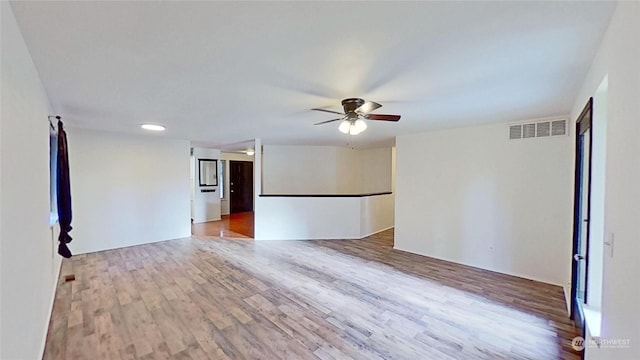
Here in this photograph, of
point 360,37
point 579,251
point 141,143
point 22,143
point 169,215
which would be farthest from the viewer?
point 169,215

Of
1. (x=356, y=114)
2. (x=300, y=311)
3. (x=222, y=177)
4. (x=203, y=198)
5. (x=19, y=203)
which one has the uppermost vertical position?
(x=356, y=114)

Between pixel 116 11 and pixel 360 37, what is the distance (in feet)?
4.04

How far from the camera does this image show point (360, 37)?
64.0 inches

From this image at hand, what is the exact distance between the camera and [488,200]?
13.9 ft

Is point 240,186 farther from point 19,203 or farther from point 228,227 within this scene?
point 19,203

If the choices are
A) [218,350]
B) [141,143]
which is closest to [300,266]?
[218,350]

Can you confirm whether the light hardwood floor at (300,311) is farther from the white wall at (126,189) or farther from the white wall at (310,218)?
the white wall at (310,218)

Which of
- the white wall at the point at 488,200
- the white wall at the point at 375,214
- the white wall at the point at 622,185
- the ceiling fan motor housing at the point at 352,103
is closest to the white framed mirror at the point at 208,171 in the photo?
the white wall at the point at 375,214

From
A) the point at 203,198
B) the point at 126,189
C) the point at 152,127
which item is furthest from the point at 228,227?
the point at 152,127

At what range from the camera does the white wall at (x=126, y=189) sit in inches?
195

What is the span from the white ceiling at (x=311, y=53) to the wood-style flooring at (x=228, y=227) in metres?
3.89

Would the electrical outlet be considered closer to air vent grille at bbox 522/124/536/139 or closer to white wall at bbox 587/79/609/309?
white wall at bbox 587/79/609/309

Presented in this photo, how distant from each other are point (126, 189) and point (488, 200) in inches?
249

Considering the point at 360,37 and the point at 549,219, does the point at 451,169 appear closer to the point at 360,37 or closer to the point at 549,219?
the point at 549,219
